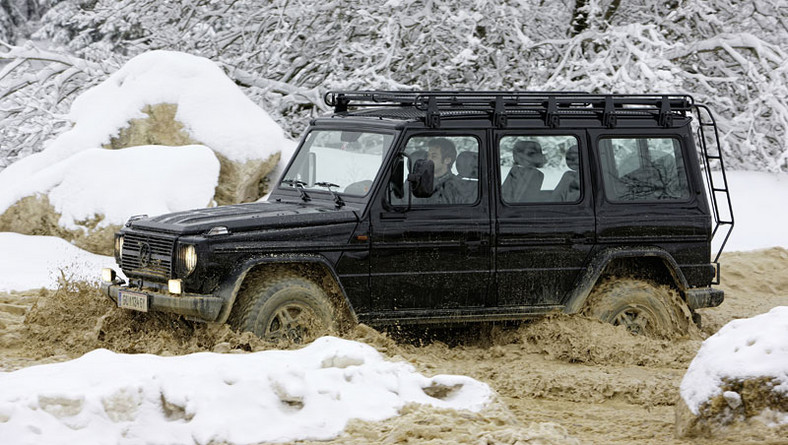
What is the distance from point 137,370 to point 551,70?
1170 centimetres

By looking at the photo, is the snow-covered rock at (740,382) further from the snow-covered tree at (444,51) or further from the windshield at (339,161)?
the snow-covered tree at (444,51)

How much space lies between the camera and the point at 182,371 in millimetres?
6004

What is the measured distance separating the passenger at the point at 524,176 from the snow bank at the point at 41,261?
4.97m

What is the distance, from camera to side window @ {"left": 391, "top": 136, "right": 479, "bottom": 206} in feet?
26.3

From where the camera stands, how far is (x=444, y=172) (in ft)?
26.6

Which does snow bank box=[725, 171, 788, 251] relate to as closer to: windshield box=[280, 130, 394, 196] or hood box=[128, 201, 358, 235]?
windshield box=[280, 130, 394, 196]

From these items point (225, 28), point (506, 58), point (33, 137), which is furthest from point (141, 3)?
point (506, 58)

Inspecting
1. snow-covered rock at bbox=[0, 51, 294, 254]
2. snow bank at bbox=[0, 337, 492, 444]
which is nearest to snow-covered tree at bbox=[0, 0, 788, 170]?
snow-covered rock at bbox=[0, 51, 294, 254]

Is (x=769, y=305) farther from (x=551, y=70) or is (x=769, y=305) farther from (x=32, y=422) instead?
(x=32, y=422)

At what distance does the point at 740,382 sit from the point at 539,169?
2.83m

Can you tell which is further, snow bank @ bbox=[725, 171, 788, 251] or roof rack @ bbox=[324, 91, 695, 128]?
snow bank @ bbox=[725, 171, 788, 251]

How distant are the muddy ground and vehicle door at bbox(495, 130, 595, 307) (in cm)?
37

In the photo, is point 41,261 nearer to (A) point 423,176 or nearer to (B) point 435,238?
(B) point 435,238

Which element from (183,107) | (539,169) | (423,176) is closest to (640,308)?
(539,169)
